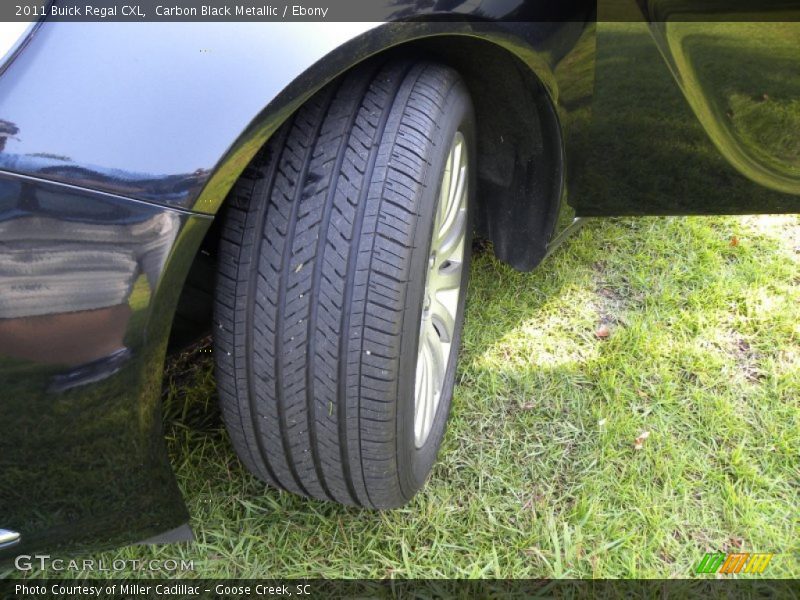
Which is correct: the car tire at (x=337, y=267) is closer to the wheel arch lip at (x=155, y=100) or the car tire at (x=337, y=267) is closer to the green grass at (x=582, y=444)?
the wheel arch lip at (x=155, y=100)

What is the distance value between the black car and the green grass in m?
0.19

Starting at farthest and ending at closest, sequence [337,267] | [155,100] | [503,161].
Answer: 1. [503,161]
2. [337,267]
3. [155,100]

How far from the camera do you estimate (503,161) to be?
6.23 feet

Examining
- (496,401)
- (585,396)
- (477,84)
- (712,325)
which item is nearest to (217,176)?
(477,84)

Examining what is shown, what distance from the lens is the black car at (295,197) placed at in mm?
991

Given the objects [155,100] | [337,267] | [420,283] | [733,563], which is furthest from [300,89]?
[733,563]

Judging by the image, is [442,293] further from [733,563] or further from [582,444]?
[733,563]

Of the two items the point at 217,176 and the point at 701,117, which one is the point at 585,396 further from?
the point at 217,176

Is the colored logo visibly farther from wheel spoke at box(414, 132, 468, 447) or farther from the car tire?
the car tire

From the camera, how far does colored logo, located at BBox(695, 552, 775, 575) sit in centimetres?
169

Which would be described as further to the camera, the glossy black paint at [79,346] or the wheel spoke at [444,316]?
the wheel spoke at [444,316]

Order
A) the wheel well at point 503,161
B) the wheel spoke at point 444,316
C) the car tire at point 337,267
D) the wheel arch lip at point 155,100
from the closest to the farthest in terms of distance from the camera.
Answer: the wheel arch lip at point 155,100 < the car tire at point 337,267 < the wheel well at point 503,161 < the wheel spoke at point 444,316

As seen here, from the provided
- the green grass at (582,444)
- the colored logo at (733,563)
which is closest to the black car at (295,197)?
the green grass at (582,444)

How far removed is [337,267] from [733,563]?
1.21 meters
